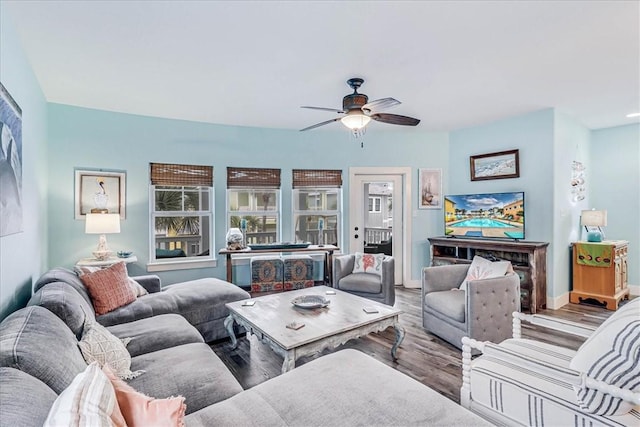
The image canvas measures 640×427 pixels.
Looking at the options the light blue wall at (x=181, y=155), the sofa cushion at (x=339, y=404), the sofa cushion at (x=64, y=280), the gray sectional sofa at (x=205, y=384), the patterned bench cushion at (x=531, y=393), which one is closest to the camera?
the gray sectional sofa at (x=205, y=384)

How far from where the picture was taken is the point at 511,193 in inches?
176

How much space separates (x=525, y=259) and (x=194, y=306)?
13.4ft

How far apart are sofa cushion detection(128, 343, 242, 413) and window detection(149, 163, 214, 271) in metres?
2.98

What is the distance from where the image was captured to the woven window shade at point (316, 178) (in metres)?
5.37

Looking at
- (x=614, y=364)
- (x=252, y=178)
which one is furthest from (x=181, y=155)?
(x=614, y=364)

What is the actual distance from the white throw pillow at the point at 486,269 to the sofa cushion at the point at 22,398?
293 centimetres

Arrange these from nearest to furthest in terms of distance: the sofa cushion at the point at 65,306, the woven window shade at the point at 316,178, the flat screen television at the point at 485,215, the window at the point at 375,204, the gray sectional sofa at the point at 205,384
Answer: the gray sectional sofa at the point at 205,384 < the sofa cushion at the point at 65,306 < the flat screen television at the point at 485,215 < the woven window shade at the point at 316,178 < the window at the point at 375,204

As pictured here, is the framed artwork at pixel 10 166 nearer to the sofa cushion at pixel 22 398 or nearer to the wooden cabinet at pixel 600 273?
the sofa cushion at pixel 22 398

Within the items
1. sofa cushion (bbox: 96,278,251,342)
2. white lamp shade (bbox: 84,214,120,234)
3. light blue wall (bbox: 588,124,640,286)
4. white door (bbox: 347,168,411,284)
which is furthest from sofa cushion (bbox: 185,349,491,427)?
light blue wall (bbox: 588,124,640,286)

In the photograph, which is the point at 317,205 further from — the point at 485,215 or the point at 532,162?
the point at 532,162

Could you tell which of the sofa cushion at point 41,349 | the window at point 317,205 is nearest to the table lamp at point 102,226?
the sofa cushion at point 41,349

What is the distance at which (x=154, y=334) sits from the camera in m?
2.24

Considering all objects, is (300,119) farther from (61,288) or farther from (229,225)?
(61,288)

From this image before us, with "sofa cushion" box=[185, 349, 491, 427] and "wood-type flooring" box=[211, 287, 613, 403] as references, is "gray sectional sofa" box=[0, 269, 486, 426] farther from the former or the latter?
"wood-type flooring" box=[211, 287, 613, 403]
